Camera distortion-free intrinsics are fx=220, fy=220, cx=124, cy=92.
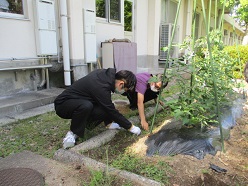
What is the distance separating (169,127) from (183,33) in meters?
9.08

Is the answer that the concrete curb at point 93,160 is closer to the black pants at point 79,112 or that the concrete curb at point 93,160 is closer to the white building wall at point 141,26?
the black pants at point 79,112

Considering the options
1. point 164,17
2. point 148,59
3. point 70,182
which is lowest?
point 70,182

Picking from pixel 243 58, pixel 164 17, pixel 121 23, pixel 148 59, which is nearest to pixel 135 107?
pixel 121 23

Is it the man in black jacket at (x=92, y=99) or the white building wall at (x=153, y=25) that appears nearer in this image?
the man in black jacket at (x=92, y=99)

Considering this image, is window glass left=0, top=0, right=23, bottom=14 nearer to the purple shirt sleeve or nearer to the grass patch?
the grass patch

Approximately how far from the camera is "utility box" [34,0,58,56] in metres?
4.29

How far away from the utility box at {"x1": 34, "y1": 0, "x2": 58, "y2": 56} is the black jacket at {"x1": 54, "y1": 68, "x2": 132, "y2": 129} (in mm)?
2292

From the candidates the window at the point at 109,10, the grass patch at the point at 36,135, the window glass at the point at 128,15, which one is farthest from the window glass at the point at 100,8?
the grass patch at the point at 36,135

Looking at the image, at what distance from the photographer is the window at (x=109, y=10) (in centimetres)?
629

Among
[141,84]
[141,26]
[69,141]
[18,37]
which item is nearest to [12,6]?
[18,37]

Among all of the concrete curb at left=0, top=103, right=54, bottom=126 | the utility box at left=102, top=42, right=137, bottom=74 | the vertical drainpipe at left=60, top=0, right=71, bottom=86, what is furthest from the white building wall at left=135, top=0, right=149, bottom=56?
the concrete curb at left=0, top=103, right=54, bottom=126

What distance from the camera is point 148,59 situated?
28.1ft

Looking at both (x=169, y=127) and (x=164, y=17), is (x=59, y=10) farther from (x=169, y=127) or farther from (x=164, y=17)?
(x=164, y=17)

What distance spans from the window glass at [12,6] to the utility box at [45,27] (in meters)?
0.32
